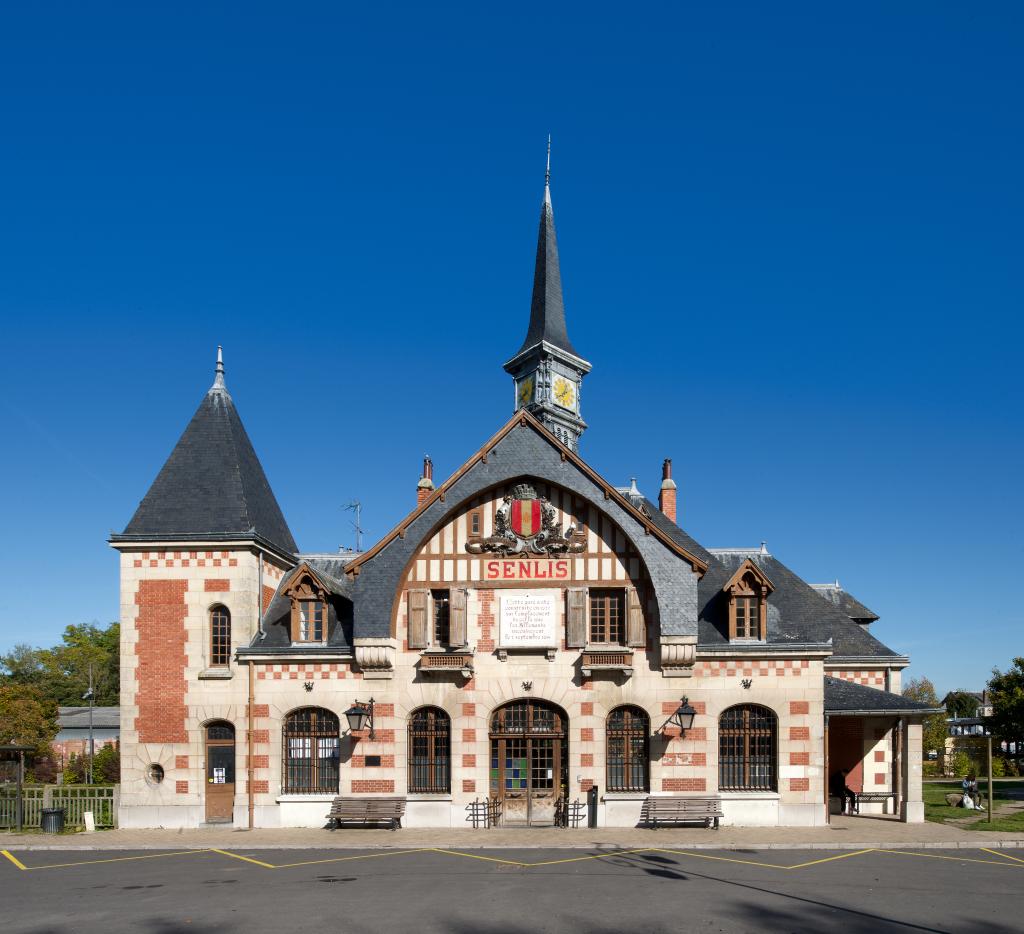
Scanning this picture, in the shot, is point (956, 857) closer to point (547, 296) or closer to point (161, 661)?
point (161, 661)

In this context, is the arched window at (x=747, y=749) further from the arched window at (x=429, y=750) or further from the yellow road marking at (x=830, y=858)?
the arched window at (x=429, y=750)

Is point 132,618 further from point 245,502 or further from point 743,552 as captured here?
point 743,552

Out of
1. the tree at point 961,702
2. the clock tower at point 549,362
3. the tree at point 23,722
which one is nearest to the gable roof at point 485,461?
the clock tower at point 549,362

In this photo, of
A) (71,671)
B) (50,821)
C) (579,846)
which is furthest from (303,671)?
(71,671)

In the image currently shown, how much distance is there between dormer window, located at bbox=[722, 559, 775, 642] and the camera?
85.0 ft

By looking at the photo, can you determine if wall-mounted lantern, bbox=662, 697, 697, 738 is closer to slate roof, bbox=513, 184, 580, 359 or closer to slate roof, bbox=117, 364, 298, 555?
slate roof, bbox=117, 364, 298, 555

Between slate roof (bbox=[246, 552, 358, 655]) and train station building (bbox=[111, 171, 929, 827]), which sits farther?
slate roof (bbox=[246, 552, 358, 655])

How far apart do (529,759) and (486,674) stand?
2.55m

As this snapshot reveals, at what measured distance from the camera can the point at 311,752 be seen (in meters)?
26.2

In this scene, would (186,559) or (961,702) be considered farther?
(961,702)

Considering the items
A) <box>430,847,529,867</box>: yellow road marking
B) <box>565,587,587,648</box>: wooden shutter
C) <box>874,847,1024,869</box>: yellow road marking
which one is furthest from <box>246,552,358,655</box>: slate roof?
<box>874,847,1024,869</box>: yellow road marking

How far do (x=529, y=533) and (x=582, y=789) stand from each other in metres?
6.90

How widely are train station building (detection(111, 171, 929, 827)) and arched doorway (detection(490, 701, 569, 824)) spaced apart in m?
0.06

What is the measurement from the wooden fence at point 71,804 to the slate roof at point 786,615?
16.7 metres
